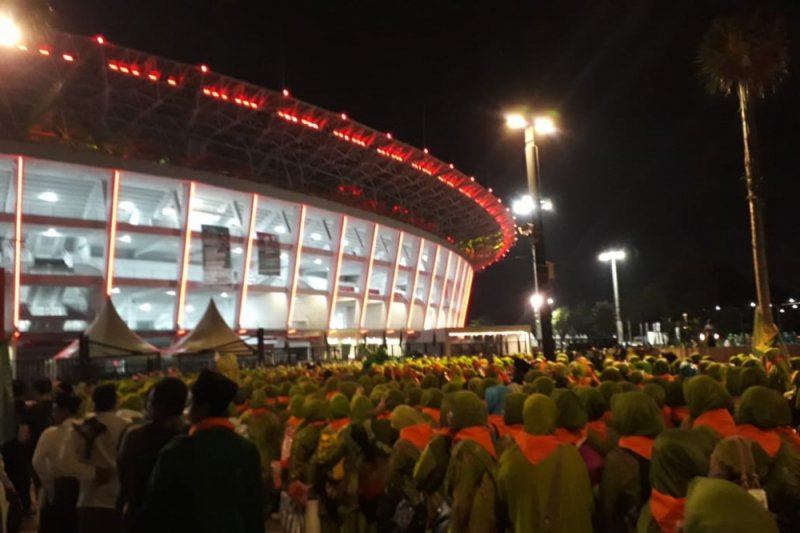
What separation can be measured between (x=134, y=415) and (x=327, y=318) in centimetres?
4530

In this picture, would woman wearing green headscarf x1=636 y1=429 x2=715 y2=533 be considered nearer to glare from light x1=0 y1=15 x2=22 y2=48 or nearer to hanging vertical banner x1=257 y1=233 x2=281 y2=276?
glare from light x1=0 y1=15 x2=22 y2=48

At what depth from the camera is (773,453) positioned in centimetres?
407

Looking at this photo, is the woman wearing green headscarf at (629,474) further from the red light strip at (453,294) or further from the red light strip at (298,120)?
the red light strip at (453,294)

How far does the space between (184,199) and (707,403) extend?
132 ft

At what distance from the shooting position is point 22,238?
36.6 metres

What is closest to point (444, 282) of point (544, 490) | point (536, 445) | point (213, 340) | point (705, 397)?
point (213, 340)

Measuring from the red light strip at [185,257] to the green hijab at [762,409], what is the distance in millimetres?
40275

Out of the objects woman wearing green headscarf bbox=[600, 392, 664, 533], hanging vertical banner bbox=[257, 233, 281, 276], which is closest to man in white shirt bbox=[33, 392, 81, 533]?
woman wearing green headscarf bbox=[600, 392, 664, 533]

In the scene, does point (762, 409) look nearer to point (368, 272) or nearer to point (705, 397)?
Result: point (705, 397)

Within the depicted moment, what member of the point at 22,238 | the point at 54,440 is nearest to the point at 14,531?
the point at 54,440

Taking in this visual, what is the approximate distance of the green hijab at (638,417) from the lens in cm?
436

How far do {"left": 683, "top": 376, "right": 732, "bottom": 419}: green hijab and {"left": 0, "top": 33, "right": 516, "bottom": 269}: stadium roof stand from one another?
28381 millimetres

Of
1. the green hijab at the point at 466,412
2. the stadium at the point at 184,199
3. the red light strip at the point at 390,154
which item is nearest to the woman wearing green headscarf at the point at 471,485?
the green hijab at the point at 466,412

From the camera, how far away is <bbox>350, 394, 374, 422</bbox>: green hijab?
664 cm
